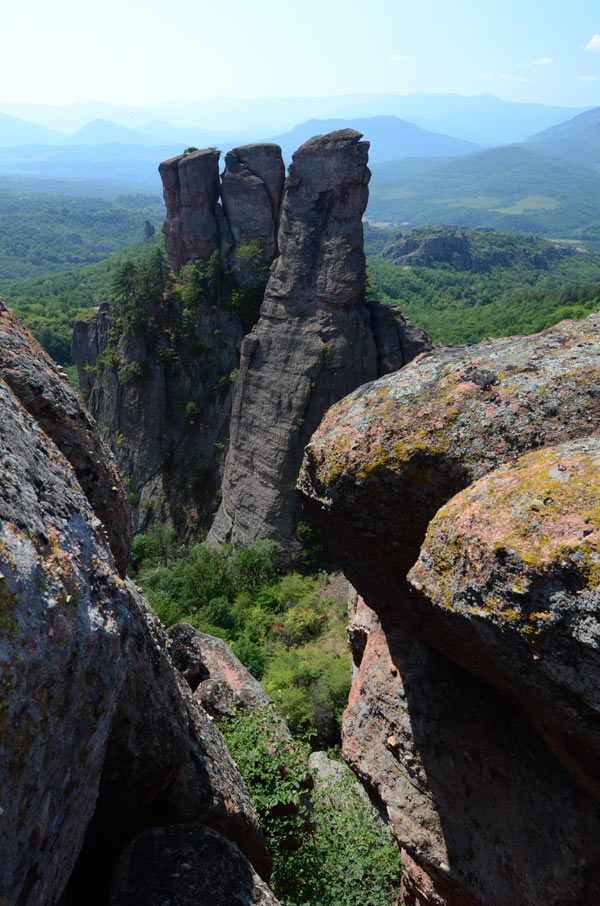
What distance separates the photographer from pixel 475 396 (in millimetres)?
5594

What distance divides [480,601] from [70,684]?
2982mm

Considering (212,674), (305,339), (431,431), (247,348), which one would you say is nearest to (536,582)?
(431,431)

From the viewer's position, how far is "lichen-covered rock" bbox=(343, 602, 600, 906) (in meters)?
5.32

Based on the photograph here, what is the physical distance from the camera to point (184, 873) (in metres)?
5.00

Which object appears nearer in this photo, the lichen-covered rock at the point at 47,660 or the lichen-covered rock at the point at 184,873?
the lichen-covered rock at the point at 47,660

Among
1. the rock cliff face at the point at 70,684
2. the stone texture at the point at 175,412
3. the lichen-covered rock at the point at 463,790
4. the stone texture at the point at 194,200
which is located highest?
the stone texture at the point at 194,200

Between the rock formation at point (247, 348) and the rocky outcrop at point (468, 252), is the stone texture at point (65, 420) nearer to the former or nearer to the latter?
the rock formation at point (247, 348)

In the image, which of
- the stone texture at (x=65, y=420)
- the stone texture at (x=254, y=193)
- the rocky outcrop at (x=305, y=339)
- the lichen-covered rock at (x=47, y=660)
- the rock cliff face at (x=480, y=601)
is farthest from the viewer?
the stone texture at (x=254, y=193)

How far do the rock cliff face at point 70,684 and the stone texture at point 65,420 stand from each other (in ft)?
0.05

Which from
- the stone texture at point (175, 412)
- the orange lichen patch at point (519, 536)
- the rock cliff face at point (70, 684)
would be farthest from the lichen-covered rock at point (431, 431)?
the stone texture at point (175, 412)

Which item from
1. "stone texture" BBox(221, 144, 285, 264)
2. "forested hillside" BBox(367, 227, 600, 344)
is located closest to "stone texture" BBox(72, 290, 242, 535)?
"stone texture" BBox(221, 144, 285, 264)

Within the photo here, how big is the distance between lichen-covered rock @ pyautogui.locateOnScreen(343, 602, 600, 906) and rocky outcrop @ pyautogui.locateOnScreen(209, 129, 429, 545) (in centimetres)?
2354

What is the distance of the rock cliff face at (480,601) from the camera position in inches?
159

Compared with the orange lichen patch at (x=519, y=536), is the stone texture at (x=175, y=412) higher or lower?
lower
